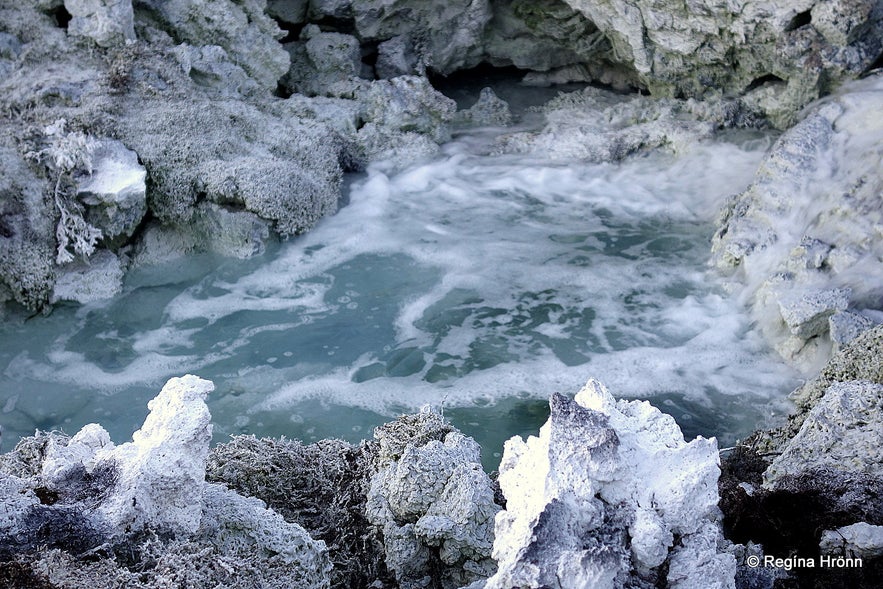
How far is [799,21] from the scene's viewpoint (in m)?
6.04

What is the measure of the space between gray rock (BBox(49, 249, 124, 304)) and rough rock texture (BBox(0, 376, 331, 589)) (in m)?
2.75

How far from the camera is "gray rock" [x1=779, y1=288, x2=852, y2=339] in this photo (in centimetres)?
444

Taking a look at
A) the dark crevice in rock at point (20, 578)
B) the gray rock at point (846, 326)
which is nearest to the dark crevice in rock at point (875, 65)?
the gray rock at point (846, 326)

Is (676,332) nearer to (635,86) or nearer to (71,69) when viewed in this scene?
(635,86)

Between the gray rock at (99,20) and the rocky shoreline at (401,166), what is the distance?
1 cm

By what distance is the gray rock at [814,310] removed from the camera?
444 cm

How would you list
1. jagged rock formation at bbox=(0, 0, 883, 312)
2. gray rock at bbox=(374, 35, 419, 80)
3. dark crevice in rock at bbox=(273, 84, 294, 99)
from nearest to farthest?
jagged rock formation at bbox=(0, 0, 883, 312), dark crevice in rock at bbox=(273, 84, 294, 99), gray rock at bbox=(374, 35, 419, 80)

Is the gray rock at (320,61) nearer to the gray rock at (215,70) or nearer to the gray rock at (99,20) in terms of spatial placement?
the gray rock at (215,70)

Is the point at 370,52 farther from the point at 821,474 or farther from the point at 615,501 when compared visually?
the point at 615,501

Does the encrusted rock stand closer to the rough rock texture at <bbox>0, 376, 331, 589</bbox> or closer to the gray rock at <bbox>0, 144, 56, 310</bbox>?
the rough rock texture at <bbox>0, 376, 331, 589</bbox>

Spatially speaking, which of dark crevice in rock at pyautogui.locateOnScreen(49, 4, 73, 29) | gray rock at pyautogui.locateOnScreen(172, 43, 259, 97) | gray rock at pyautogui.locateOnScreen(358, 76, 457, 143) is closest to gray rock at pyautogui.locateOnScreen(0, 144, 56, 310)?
dark crevice in rock at pyautogui.locateOnScreen(49, 4, 73, 29)

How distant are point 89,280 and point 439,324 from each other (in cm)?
196

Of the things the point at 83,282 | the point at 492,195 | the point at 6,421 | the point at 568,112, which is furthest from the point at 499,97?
the point at 6,421

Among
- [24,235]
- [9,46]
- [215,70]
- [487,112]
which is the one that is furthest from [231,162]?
[487,112]
